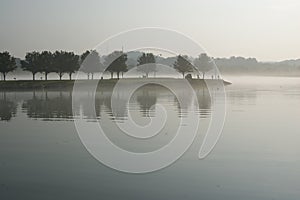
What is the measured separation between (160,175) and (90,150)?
259 inches

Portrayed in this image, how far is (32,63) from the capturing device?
5566 inches

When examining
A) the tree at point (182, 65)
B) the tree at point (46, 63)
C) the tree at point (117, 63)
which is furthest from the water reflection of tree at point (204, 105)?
the tree at point (182, 65)

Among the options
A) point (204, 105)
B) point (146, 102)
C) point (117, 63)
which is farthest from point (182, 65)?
point (204, 105)

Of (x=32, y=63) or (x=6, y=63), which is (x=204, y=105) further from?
(x=32, y=63)

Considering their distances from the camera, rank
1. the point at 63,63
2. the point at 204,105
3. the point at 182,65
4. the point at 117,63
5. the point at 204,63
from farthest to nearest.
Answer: the point at 204,63 < the point at 182,65 < the point at 117,63 < the point at 63,63 < the point at 204,105

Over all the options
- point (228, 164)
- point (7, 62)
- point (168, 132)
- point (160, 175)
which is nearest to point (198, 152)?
point (228, 164)

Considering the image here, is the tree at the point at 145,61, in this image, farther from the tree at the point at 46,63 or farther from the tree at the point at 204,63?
the tree at the point at 46,63

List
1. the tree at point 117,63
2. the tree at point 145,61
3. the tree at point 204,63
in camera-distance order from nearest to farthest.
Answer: the tree at point 117,63, the tree at point 145,61, the tree at point 204,63

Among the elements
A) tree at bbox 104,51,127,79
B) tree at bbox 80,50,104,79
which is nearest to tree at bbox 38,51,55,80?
tree at bbox 80,50,104,79

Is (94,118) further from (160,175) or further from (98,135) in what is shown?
(160,175)

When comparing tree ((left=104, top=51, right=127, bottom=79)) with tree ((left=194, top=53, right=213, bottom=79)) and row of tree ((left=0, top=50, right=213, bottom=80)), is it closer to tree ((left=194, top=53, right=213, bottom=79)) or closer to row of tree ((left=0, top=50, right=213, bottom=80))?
row of tree ((left=0, top=50, right=213, bottom=80))

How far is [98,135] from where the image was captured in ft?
92.6

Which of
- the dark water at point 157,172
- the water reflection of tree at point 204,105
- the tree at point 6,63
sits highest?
the tree at point 6,63

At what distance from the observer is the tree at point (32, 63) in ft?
462
